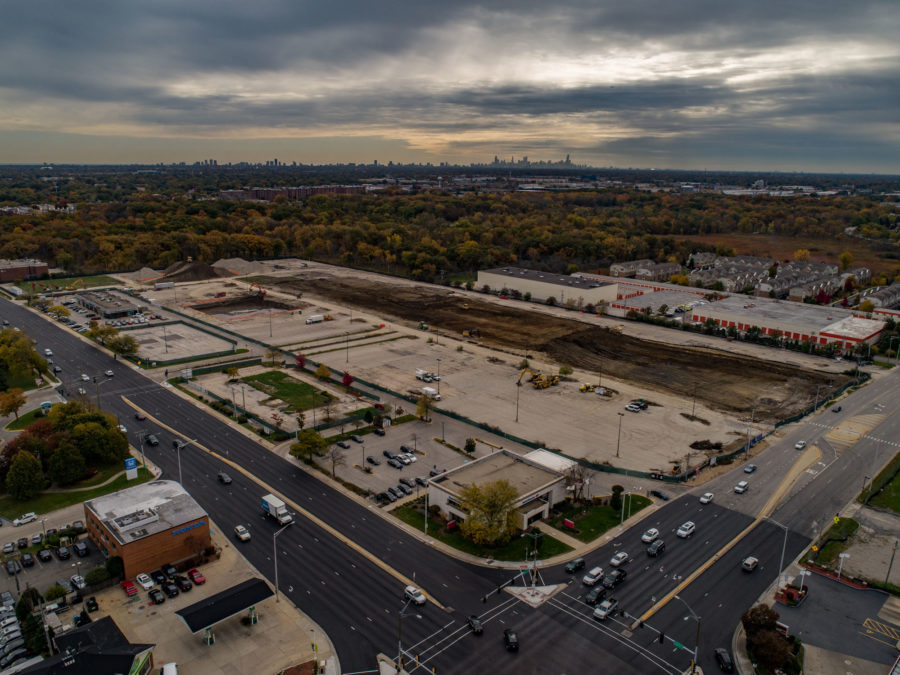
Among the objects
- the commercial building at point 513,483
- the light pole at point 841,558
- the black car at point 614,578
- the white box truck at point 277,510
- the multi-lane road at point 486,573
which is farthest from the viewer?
the commercial building at point 513,483

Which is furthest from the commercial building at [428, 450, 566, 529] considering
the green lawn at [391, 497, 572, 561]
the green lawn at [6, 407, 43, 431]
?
the green lawn at [6, 407, 43, 431]

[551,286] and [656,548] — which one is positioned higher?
[551,286]

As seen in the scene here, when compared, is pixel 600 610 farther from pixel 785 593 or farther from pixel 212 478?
A: pixel 212 478

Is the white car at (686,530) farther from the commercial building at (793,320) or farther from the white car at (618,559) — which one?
the commercial building at (793,320)

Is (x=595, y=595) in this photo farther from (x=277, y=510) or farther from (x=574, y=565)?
(x=277, y=510)

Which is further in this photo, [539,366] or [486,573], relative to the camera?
[539,366]

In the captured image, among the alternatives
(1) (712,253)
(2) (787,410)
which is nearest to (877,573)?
(2) (787,410)

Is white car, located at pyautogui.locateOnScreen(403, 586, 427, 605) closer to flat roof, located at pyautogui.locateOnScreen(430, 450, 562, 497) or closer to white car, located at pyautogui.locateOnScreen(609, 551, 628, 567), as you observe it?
flat roof, located at pyautogui.locateOnScreen(430, 450, 562, 497)

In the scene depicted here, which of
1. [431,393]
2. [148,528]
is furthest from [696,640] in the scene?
[431,393]

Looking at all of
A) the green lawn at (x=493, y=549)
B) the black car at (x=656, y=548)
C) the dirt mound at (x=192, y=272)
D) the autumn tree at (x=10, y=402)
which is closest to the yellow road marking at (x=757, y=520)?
the black car at (x=656, y=548)
